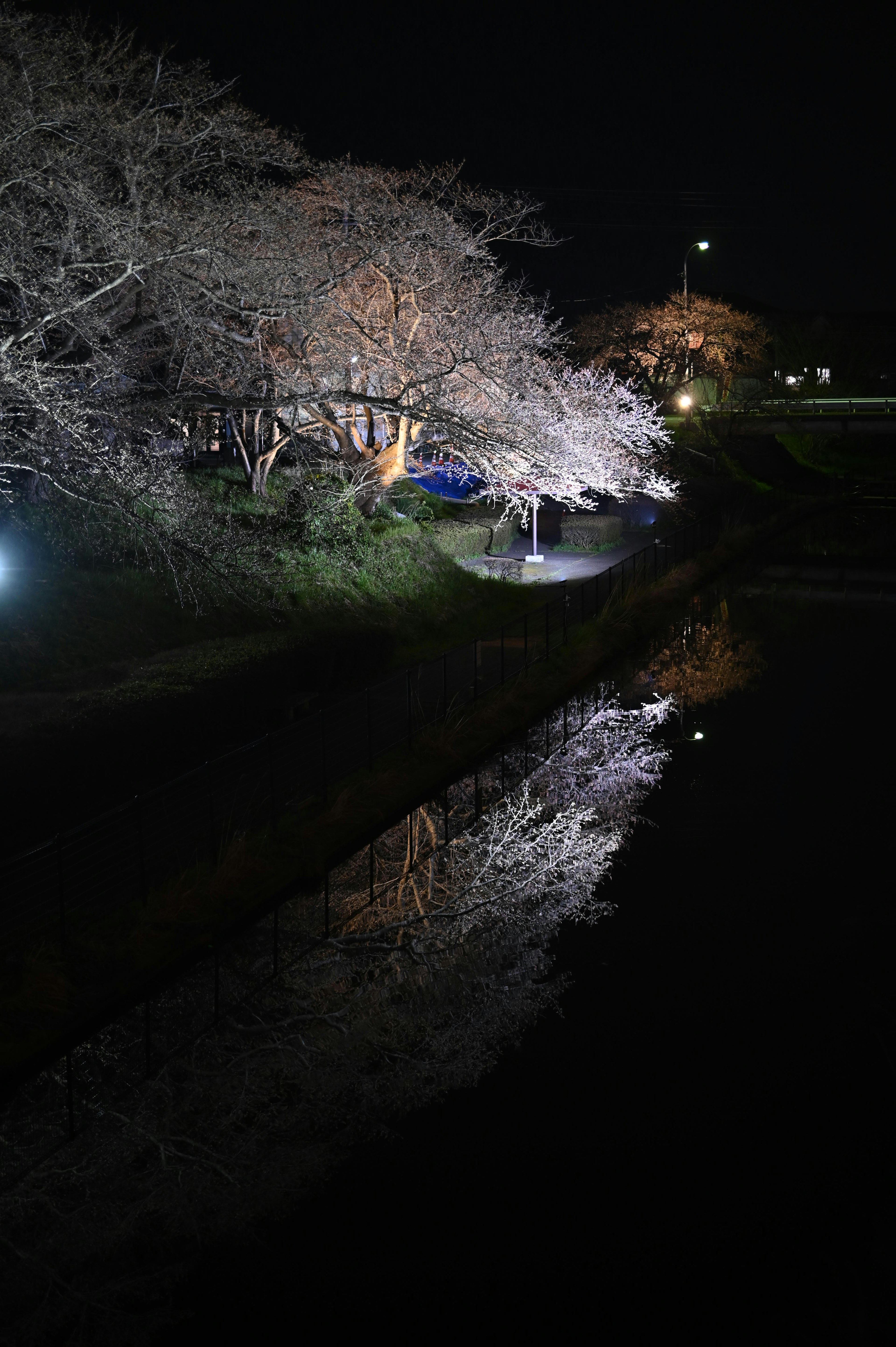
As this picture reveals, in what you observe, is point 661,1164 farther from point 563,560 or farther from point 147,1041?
point 563,560

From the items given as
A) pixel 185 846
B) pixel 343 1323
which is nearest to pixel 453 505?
pixel 185 846

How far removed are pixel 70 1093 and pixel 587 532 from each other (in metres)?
30.7

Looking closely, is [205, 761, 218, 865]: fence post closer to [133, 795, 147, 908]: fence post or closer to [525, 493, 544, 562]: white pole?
[133, 795, 147, 908]: fence post

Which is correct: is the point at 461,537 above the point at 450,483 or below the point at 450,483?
below

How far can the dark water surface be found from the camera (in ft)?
18.1

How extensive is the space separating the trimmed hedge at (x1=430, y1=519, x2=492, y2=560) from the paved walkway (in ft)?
0.99

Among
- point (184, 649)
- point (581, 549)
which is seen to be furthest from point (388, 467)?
point (581, 549)

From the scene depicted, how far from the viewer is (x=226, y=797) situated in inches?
468

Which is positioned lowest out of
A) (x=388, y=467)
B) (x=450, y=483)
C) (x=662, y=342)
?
(x=450, y=483)

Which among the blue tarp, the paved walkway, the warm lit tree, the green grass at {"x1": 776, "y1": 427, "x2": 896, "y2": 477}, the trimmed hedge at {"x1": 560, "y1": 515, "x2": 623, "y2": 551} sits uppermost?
the warm lit tree

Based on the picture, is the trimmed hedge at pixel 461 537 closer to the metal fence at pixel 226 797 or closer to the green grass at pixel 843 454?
the metal fence at pixel 226 797

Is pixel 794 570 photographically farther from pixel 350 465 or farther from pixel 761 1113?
pixel 761 1113

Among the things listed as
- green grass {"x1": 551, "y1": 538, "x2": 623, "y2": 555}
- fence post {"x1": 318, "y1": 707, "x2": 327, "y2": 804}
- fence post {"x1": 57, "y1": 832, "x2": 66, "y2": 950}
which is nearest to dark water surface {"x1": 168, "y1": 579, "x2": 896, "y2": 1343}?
fence post {"x1": 57, "y1": 832, "x2": 66, "y2": 950}

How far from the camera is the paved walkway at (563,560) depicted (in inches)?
1152
